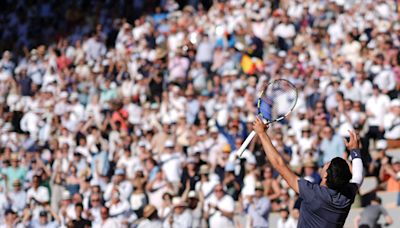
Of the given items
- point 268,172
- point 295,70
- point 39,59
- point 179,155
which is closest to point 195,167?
point 179,155

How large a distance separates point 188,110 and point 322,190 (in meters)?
12.0

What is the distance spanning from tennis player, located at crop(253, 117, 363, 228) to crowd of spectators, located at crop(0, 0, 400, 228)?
495 cm

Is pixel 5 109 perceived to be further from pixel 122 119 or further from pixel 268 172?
pixel 268 172

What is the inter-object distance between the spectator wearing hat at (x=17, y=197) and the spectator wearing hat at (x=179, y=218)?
10.2 ft

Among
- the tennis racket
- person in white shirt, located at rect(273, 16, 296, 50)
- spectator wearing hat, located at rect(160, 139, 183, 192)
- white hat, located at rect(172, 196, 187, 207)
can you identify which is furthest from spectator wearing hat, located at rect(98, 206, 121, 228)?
person in white shirt, located at rect(273, 16, 296, 50)

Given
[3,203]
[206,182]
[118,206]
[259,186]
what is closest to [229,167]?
[206,182]

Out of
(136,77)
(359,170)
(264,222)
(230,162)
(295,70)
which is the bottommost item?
(359,170)

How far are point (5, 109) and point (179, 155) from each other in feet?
22.2

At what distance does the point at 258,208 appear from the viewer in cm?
1567

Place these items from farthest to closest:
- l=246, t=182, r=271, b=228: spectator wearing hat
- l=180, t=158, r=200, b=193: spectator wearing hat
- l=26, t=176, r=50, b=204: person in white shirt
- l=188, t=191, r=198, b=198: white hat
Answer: l=26, t=176, r=50, b=204: person in white shirt → l=180, t=158, r=200, b=193: spectator wearing hat → l=188, t=191, r=198, b=198: white hat → l=246, t=182, r=271, b=228: spectator wearing hat

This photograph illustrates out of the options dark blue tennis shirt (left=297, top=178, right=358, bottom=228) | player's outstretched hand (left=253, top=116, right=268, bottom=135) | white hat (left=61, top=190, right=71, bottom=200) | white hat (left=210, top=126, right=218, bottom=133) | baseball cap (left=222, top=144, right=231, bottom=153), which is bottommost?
dark blue tennis shirt (left=297, top=178, right=358, bottom=228)

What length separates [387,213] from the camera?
14867 millimetres

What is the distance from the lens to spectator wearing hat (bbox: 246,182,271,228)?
15.6 m

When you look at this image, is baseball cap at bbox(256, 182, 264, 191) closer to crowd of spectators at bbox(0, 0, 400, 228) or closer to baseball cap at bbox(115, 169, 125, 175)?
crowd of spectators at bbox(0, 0, 400, 228)
